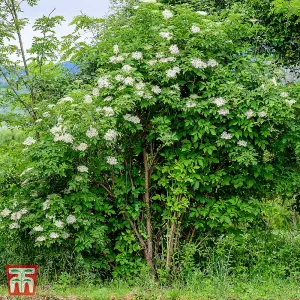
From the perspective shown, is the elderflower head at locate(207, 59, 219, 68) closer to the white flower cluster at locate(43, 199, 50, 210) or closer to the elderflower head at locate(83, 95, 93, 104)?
the elderflower head at locate(83, 95, 93, 104)

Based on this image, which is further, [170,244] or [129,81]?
[170,244]

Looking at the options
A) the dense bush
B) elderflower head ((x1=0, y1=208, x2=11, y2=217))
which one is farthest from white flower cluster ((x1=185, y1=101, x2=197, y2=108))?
elderflower head ((x1=0, y1=208, x2=11, y2=217))

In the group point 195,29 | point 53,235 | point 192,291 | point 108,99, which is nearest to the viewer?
point 192,291

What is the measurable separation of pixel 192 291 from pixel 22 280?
5.39 feet

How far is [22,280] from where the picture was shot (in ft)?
15.7

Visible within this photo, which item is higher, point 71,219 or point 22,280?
point 71,219

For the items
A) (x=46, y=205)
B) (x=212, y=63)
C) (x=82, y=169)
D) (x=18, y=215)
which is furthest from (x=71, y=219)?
(x=212, y=63)

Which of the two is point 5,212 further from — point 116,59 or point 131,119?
point 116,59

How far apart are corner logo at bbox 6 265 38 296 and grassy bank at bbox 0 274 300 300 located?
3.4 inches

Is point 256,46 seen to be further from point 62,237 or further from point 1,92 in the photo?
point 62,237

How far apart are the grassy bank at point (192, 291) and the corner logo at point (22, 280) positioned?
0.09 m

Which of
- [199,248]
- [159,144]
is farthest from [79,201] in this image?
[199,248]

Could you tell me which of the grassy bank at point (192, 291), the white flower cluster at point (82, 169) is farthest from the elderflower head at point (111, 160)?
the grassy bank at point (192, 291)

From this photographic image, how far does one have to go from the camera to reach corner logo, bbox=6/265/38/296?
462cm
